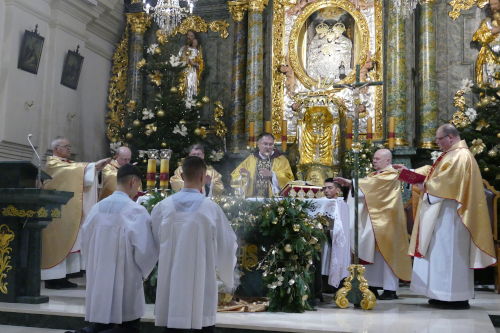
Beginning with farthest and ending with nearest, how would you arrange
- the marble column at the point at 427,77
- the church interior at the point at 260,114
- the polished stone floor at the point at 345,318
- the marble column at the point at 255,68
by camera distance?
the marble column at the point at 255,68 < the marble column at the point at 427,77 < the church interior at the point at 260,114 < the polished stone floor at the point at 345,318

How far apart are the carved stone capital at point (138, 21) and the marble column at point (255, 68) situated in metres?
2.47

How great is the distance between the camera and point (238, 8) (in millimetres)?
12820

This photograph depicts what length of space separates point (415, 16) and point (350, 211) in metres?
5.84

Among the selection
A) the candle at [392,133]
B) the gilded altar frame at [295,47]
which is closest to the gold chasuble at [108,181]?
the gilded altar frame at [295,47]

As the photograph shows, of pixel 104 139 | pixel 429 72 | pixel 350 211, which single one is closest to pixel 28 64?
pixel 104 139

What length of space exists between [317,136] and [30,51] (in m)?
5.36

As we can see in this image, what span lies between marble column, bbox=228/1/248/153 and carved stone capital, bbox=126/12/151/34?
1.98 meters

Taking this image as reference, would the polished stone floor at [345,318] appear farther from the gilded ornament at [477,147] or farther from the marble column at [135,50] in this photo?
the marble column at [135,50]

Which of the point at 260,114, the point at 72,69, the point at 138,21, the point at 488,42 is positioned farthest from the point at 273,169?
the point at 138,21

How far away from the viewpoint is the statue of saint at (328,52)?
1220 cm

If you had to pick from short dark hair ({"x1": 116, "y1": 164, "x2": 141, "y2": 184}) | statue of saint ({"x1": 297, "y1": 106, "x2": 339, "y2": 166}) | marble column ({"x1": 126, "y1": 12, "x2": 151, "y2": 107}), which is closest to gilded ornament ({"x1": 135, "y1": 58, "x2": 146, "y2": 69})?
marble column ({"x1": 126, "y1": 12, "x2": 151, "y2": 107})

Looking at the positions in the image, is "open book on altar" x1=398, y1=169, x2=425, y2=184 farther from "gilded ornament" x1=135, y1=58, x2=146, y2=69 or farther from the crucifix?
"gilded ornament" x1=135, y1=58, x2=146, y2=69

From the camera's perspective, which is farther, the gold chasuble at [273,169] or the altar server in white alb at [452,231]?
the gold chasuble at [273,169]

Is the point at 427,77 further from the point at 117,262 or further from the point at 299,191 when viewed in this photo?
the point at 117,262
